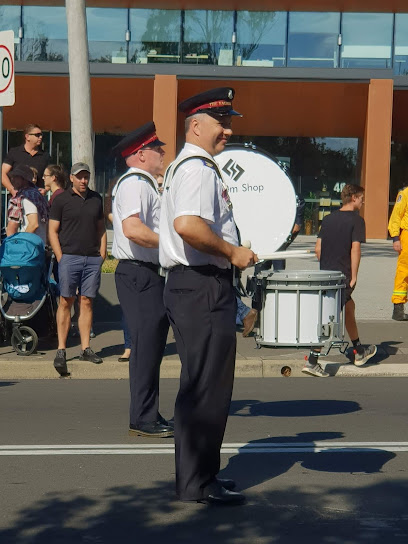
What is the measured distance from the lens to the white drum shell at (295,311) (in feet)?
22.2

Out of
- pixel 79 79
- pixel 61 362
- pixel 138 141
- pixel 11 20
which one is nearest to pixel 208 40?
pixel 11 20

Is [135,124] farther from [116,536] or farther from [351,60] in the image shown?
[116,536]

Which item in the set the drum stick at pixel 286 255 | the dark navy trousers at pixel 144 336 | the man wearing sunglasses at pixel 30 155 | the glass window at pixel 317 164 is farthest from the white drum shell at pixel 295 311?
the glass window at pixel 317 164

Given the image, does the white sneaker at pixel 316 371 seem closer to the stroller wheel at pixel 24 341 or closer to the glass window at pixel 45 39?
the stroller wheel at pixel 24 341

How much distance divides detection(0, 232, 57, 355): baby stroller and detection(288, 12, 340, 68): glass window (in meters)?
22.1

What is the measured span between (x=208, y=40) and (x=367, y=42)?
4839mm

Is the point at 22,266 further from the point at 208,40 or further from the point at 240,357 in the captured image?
the point at 208,40

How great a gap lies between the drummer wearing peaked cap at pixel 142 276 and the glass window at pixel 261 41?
25020 millimetres

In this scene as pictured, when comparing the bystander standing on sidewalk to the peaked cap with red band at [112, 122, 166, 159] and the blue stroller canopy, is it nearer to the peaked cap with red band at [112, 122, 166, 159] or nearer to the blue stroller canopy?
the blue stroller canopy

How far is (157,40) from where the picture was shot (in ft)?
106

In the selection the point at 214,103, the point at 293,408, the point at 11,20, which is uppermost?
the point at 11,20

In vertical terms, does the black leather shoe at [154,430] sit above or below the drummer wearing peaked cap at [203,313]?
below

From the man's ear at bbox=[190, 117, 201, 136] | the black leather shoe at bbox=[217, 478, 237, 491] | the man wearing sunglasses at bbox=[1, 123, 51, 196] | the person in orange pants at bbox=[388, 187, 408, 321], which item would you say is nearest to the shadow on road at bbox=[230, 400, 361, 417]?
the black leather shoe at bbox=[217, 478, 237, 491]

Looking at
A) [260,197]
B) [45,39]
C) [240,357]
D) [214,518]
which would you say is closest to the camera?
[214,518]
